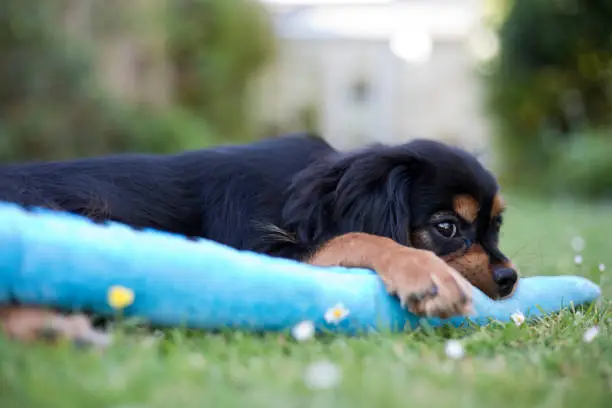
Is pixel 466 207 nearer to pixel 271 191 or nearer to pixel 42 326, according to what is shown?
pixel 271 191

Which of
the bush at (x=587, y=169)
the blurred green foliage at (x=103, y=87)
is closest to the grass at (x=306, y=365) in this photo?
the blurred green foliage at (x=103, y=87)

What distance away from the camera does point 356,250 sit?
2.72 meters

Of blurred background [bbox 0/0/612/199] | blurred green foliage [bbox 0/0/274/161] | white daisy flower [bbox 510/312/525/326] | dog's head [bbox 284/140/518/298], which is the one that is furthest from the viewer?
blurred background [bbox 0/0/612/199]

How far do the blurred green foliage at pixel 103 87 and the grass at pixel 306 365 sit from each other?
9552 mm

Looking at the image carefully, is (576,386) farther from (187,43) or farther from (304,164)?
(187,43)

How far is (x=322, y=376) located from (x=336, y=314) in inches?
24.9

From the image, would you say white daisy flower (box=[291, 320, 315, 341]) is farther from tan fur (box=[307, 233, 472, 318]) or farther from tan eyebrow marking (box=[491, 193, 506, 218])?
tan eyebrow marking (box=[491, 193, 506, 218])

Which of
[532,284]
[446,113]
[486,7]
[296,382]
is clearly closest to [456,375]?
[296,382]

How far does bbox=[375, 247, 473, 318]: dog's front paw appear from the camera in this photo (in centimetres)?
228

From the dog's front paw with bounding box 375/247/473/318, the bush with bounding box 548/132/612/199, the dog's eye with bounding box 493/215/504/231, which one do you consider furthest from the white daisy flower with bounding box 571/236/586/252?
the bush with bounding box 548/132/612/199

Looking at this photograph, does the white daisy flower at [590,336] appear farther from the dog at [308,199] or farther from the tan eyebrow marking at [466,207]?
the tan eyebrow marking at [466,207]

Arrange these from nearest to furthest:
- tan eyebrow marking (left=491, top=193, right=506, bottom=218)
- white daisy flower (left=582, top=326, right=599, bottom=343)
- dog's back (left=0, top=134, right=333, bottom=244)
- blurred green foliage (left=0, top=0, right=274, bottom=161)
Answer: white daisy flower (left=582, top=326, right=599, bottom=343) < dog's back (left=0, top=134, right=333, bottom=244) < tan eyebrow marking (left=491, top=193, right=506, bottom=218) < blurred green foliage (left=0, top=0, right=274, bottom=161)

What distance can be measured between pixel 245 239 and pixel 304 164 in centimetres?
48

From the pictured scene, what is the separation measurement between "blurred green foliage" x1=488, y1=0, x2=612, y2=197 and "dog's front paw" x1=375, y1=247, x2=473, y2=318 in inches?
495
